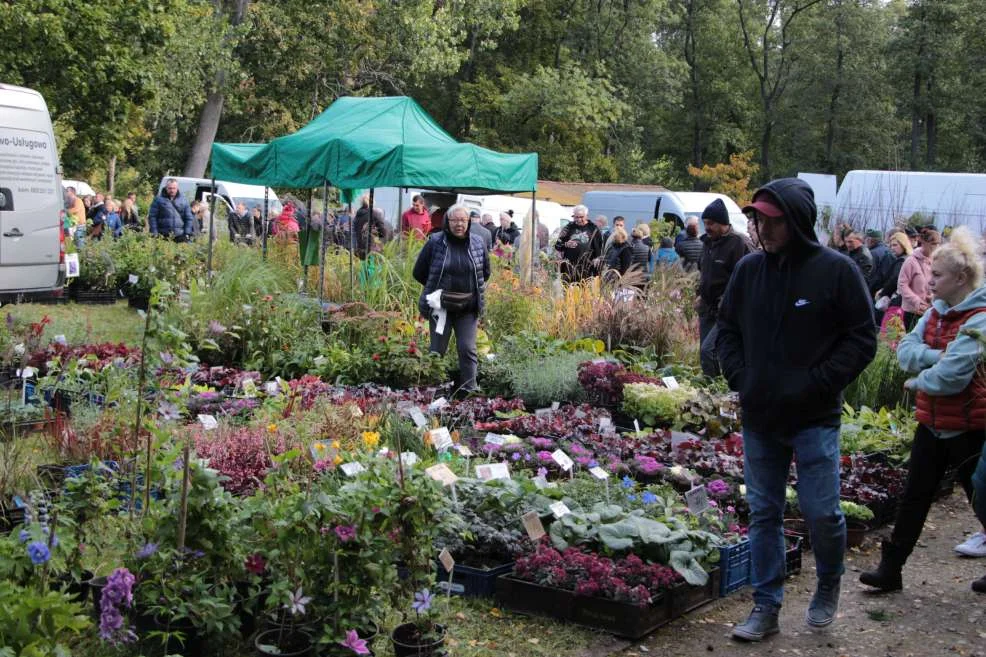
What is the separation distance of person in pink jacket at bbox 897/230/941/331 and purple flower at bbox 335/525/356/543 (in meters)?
8.36

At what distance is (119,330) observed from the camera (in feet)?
39.9

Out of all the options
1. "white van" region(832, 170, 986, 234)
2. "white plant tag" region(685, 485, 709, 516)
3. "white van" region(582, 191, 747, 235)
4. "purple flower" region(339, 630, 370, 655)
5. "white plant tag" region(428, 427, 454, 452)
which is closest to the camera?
"purple flower" region(339, 630, 370, 655)

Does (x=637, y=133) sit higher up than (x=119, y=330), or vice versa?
(x=637, y=133)

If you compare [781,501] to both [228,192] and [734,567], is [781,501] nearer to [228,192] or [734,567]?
[734,567]

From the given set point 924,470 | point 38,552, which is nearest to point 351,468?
point 38,552

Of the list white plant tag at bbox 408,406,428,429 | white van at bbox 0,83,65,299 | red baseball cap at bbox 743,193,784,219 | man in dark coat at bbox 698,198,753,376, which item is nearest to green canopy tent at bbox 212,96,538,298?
white van at bbox 0,83,65,299

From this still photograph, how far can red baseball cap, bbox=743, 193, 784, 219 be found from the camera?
4.18 m

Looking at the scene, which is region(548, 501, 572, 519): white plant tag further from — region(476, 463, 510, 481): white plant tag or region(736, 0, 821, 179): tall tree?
region(736, 0, 821, 179): tall tree

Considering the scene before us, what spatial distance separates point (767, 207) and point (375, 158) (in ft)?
24.4

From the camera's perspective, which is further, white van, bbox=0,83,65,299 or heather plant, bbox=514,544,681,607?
white van, bbox=0,83,65,299

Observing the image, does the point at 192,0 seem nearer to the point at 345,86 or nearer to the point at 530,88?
the point at 345,86

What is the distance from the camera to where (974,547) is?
582 centimetres

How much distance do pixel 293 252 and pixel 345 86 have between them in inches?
684

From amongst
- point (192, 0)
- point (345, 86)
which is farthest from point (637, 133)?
point (192, 0)
